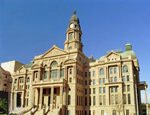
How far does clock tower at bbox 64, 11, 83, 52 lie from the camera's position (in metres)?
77.1

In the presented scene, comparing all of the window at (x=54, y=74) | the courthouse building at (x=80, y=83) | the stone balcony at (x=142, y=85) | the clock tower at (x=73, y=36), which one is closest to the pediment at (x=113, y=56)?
the courthouse building at (x=80, y=83)

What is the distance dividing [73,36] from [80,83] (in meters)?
20.4

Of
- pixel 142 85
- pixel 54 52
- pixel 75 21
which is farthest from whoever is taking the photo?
pixel 75 21

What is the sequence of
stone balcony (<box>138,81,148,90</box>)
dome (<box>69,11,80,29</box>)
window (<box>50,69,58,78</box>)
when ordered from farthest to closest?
1. dome (<box>69,11,80,29</box>)
2. window (<box>50,69,58,78</box>)
3. stone balcony (<box>138,81,148,90</box>)

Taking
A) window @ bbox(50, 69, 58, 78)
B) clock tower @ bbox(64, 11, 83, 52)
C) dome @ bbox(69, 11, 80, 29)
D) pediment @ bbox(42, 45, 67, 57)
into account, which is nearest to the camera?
window @ bbox(50, 69, 58, 78)

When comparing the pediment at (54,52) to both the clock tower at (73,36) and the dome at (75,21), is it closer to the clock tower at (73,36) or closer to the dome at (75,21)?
the clock tower at (73,36)

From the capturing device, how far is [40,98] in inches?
2625

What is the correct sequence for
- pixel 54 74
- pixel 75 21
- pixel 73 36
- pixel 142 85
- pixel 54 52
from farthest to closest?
pixel 75 21 → pixel 73 36 → pixel 54 52 → pixel 54 74 → pixel 142 85

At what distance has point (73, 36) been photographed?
78.2m

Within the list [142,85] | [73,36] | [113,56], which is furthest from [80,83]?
[142,85]

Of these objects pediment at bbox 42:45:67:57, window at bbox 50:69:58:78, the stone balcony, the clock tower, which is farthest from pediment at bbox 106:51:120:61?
window at bbox 50:69:58:78

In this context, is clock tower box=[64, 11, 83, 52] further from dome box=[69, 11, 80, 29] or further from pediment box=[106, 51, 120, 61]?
pediment box=[106, 51, 120, 61]

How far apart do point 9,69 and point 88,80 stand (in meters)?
45.4

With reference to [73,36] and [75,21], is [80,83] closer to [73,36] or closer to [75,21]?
[73,36]
